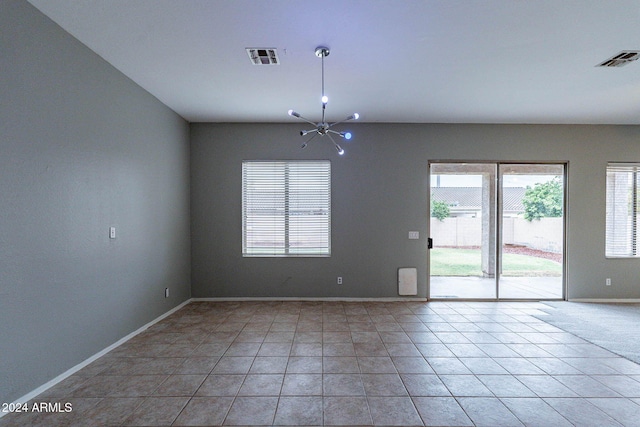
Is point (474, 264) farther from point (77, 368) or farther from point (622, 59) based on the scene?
point (77, 368)

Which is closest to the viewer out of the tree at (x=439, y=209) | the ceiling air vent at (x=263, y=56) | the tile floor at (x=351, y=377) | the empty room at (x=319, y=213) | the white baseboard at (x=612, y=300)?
the tile floor at (x=351, y=377)

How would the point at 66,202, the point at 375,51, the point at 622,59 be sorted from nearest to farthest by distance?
the point at 66,202 → the point at 375,51 → the point at 622,59

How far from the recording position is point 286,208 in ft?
16.9

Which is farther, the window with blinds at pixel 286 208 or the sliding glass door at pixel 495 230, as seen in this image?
the window with blinds at pixel 286 208

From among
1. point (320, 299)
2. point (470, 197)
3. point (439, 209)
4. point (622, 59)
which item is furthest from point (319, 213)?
point (622, 59)

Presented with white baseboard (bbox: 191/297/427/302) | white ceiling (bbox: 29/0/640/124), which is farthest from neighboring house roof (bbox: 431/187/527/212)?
white baseboard (bbox: 191/297/427/302)

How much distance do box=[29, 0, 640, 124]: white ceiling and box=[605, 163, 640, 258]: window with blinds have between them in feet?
3.77

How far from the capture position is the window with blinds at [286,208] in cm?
513

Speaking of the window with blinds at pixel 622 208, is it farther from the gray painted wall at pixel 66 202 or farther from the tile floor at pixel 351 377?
the gray painted wall at pixel 66 202

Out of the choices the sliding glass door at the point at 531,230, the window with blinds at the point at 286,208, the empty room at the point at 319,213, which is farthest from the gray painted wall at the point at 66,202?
the sliding glass door at the point at 531,230

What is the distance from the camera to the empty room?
7.38 ft

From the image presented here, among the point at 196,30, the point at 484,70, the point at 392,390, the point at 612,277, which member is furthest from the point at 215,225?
the point at 612,277

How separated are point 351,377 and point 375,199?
10.0 feet

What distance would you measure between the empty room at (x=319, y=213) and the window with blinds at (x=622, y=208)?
34mm
